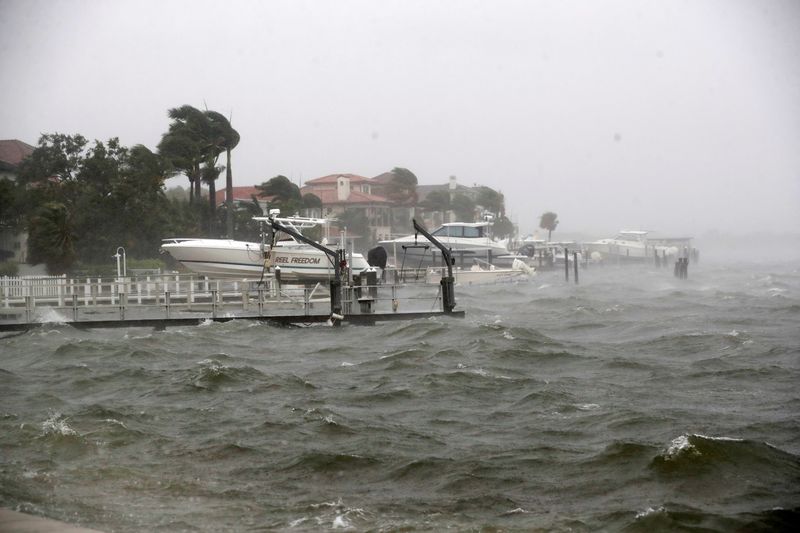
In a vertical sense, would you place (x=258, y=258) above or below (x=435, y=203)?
below

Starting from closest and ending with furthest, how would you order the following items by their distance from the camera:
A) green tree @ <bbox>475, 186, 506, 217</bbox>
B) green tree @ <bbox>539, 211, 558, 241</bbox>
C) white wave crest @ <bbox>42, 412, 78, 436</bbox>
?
1. white wave crest @ <bbox>42, 412, 78, 436</bbox>
2. green tree @ <bbox>475, 186, 506, 217</bbox>
3. green tree @ <bbox>539, 211, 558, 241</bbox>

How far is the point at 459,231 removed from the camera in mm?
67562

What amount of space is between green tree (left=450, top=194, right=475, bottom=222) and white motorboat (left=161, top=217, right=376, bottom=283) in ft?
269

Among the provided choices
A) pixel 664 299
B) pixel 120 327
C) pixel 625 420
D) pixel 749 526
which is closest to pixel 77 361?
pixel 120 327

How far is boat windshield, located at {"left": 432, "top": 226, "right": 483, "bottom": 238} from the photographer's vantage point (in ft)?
219

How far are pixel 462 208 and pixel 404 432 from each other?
10475 cm

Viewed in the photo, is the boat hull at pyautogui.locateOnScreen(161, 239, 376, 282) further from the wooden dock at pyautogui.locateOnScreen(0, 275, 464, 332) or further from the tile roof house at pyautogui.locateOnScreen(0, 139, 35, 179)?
the tile roof house at pyautogui.locateOnScreen(0, 139, 35, 179)

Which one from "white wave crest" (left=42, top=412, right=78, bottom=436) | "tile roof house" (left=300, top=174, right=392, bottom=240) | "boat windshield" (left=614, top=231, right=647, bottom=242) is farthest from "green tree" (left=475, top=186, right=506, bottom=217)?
"white wave crest" (left=42, top=412, right=78, bottom=436)

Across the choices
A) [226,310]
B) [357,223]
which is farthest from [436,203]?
[226,310]

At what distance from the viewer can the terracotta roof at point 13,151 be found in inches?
2197

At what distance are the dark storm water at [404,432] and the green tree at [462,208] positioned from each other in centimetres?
9206

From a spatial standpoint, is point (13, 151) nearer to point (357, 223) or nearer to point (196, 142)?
point (196, 142)

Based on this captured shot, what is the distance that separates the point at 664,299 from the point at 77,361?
30100mm

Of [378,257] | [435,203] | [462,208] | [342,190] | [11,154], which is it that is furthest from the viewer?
[462,208]
